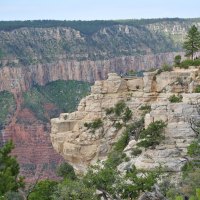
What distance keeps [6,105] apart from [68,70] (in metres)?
25.4

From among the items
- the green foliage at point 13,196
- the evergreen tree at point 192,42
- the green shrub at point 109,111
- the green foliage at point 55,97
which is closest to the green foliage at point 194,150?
the green foliage at point 13,196

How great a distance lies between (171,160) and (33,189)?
29.1 ft

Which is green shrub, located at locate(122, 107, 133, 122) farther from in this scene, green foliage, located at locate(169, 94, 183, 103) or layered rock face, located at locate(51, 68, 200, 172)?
green foliage, located at locate(169, 94, 183, 103)

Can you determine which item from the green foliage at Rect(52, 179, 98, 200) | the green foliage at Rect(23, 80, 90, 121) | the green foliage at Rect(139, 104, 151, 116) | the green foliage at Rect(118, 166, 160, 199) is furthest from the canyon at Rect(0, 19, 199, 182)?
the green foliage at Rect(52, 179, 98, 200)

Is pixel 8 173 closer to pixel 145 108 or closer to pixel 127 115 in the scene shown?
pixel 127 115

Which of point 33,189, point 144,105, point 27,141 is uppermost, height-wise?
point 144,105

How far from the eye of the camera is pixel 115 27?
572ft

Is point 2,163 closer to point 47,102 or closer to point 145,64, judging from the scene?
point 47,102

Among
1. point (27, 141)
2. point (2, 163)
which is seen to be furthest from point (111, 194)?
point (27, 141)

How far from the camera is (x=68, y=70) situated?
14875 centimetres

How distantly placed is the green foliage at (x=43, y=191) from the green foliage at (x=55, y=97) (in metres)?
85.3

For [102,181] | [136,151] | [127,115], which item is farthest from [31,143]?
[102,181]

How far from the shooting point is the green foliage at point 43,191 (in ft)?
113

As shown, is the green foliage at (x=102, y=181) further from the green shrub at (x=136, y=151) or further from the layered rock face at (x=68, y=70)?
the layered rock face at (x=68, y=70)
